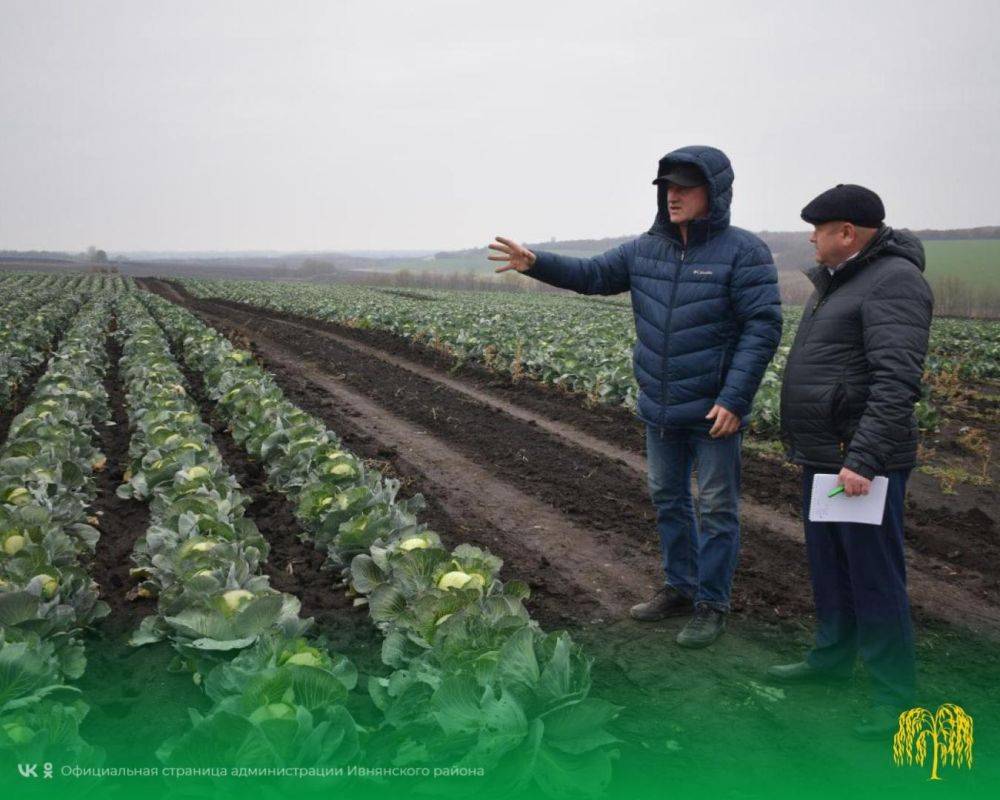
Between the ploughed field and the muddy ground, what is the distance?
0.07 ft

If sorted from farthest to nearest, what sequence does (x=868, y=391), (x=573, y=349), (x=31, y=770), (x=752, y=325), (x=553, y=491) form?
(x=573, y=349)
(x=553, y=491)
(x=752, y=325)
(x=868, y=391)
(x=31, y=770)

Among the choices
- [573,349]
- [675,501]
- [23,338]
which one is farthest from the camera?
[23,338]

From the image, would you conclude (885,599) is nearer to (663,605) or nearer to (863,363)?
(863,363)

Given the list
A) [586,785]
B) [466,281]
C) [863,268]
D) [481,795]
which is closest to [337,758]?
[481,795]

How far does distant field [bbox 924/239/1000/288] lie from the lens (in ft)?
143

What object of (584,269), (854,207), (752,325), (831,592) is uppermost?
(854,207)

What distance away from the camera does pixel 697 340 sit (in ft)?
13.0

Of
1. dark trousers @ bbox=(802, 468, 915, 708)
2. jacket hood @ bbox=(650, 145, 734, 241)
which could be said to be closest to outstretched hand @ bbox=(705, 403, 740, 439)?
dark trousers @ bbox=(802, 468, 915, 708)

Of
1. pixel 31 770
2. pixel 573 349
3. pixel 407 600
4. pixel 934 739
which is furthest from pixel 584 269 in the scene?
pixel 573 349

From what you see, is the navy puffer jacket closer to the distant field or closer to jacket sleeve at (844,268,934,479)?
jacket sleeve at (844,268,934,479)

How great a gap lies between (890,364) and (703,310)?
105 cm

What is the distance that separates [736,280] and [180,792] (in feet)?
9.94

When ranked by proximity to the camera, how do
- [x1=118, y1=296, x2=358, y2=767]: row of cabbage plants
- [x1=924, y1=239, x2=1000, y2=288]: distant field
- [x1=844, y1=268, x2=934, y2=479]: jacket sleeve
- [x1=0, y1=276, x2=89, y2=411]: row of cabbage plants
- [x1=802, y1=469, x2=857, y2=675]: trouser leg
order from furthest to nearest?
[x1=924, y1=239, x2=1000, y2=288]: distant field
[x1=0, y1=276, x2=89, y2=411]: row of cabbage plants
[x1=802, y1=469, x2=857, y2=675]: trouser leg
[x1=844, y1=268, x2=934, y2=479]: jacket sleeve
[x1=118, y1=296, x2=358, y2=767]: row of cabbage plants

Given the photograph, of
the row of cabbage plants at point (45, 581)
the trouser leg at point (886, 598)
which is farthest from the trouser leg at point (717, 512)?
the row of cabbage plants at point (45, 581)
